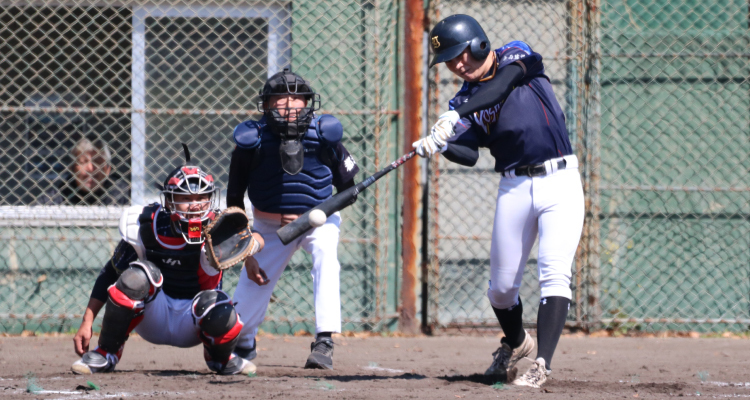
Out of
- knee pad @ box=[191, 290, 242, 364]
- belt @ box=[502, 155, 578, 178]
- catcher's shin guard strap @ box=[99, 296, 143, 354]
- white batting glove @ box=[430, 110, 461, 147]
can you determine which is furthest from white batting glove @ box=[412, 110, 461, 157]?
catcher's shin guard strap @ box=[99, 296, 143, 354]

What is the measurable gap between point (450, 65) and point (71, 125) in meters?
3.74

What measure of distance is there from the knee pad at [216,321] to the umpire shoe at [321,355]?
1.70 feet

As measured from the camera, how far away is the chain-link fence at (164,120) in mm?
5879

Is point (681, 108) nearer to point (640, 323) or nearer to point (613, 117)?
point (613, 117)

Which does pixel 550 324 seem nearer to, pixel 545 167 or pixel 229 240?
pixel 545 167

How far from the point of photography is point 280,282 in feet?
19.7

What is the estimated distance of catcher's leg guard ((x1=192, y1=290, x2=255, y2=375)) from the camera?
3.77 m

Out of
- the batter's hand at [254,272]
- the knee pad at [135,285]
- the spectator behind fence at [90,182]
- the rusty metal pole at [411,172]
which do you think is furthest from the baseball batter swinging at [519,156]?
the spectator behind fence at [90,182]

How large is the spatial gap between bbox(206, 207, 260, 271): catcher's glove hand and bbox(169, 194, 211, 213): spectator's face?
0.11m

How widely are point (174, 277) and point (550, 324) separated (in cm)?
185

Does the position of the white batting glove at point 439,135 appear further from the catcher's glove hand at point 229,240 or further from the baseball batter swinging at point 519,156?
the catcher's glove hand at point 229,240

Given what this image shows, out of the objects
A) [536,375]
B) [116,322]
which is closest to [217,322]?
[116,322]

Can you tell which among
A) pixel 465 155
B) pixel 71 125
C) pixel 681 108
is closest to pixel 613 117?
pixel 681 108

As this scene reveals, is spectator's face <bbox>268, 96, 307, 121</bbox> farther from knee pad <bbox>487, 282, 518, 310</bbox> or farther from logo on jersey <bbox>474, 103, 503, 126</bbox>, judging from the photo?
knee pad <bbox>487, 282, 518, 310</bbox>
